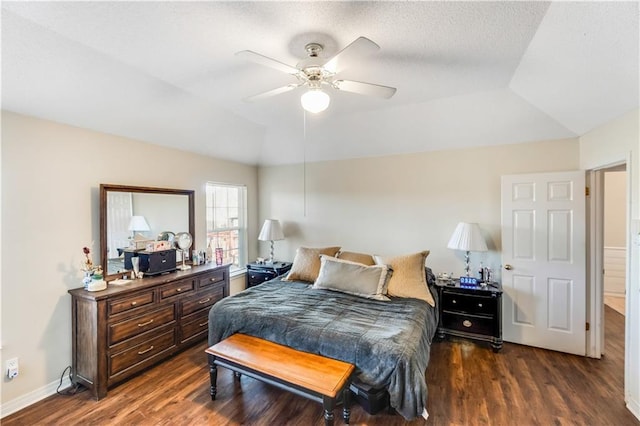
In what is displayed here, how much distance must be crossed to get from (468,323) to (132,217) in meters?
3.86

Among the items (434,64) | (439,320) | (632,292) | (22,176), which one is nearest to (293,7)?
(434,64)

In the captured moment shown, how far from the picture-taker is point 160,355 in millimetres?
2834

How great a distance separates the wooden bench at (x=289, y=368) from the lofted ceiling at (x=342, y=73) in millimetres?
2195

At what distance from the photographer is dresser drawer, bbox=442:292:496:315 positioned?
10.3 feet

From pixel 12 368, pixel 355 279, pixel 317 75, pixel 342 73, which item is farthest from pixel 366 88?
pixel 12 368

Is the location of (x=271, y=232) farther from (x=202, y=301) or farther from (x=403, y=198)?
(x=403, y=198)

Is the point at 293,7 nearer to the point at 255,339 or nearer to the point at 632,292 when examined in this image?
the point at 255,339

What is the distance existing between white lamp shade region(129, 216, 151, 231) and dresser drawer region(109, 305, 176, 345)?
906mm

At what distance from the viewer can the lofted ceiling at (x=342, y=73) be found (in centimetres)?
158

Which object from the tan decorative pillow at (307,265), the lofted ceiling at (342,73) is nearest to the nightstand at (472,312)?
the tan decorative pillow at (307,265)

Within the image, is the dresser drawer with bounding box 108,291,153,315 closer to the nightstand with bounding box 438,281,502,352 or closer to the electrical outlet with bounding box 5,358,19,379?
the electrical outlet with bounding box 5,358,19,379

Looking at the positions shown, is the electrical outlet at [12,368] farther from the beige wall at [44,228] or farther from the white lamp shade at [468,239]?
the white lamp shade at [468,239]

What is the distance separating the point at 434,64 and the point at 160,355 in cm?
361

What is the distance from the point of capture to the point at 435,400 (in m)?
2.31
